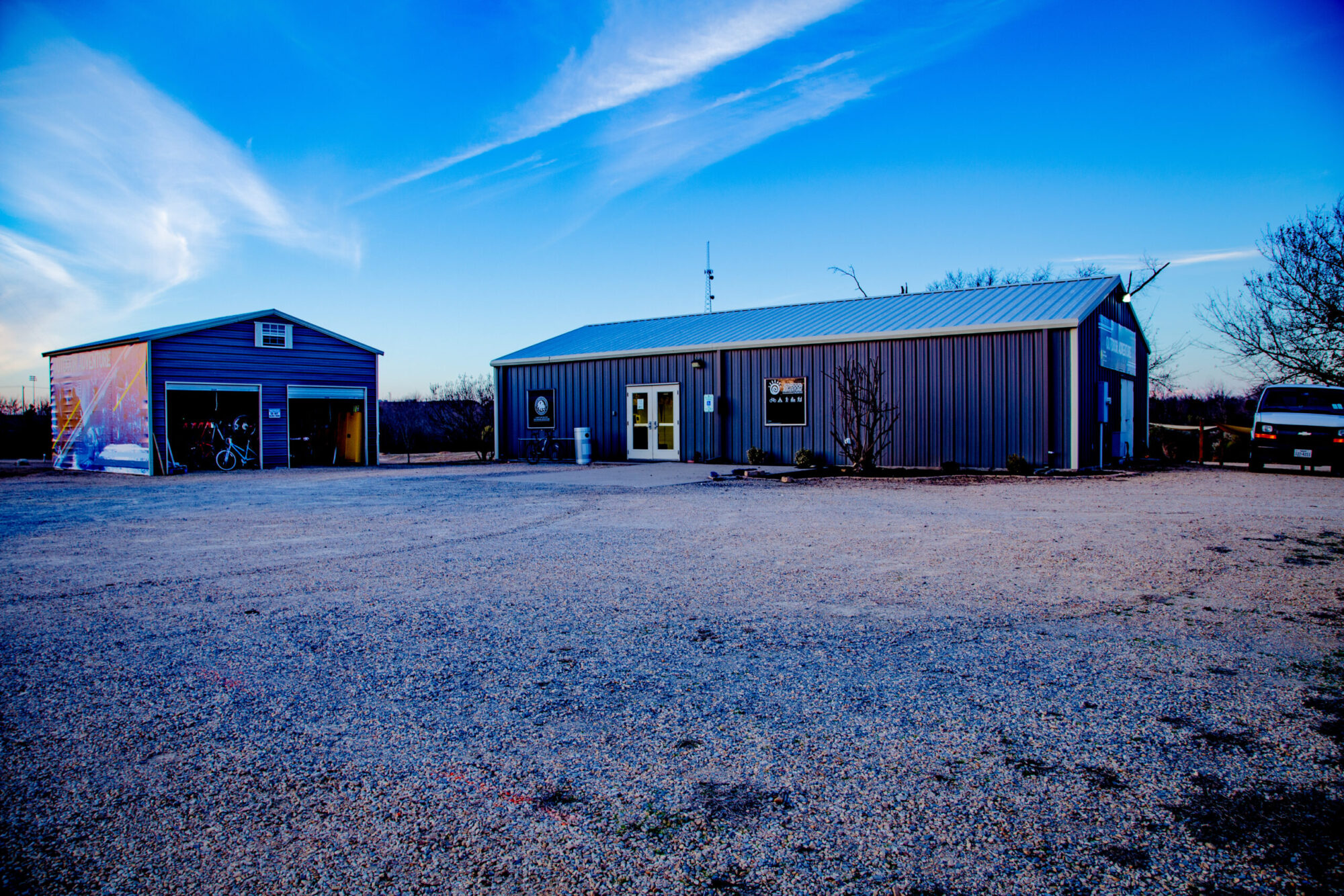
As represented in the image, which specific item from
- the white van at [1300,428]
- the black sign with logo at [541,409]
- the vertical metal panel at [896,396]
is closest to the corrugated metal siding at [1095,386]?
the vertical metal panel at [896,396]

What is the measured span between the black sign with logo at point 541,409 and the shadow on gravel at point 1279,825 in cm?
2215

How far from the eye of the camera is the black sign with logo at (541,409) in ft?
78.7

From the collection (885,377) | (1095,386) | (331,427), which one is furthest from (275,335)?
(1095,386)

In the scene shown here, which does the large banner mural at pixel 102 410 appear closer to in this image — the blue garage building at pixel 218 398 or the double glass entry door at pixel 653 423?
the blue garage building at pixel 218 398

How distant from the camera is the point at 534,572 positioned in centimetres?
599

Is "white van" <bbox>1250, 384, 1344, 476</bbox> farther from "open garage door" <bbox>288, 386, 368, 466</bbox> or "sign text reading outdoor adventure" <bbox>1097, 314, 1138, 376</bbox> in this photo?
"open garage door" <bbox>288, 386, 368, 466</bbox>

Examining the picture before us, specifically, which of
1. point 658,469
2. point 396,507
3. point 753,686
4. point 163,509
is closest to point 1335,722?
point 753,686

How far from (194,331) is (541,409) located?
30.2 ft

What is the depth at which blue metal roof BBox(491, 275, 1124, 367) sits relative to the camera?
668 inches

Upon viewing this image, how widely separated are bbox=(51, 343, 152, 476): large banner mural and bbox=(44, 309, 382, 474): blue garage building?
4 centimetres

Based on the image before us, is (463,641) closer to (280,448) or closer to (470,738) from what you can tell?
(470,738)

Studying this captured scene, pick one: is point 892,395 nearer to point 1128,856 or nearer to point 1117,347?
point 1117,347

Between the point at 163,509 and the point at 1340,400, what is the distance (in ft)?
68.3

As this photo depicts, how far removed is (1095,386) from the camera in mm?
17094
